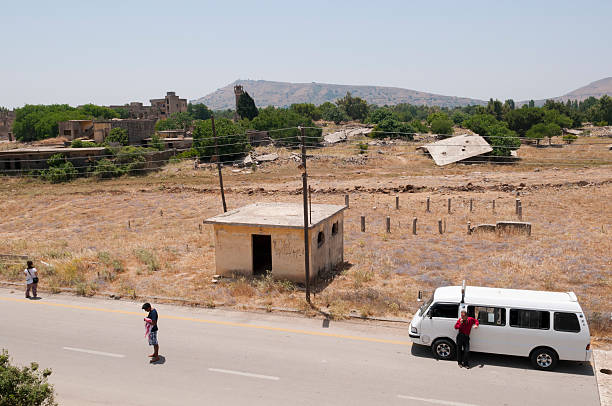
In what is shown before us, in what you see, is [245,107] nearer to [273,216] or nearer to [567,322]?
[273,216]

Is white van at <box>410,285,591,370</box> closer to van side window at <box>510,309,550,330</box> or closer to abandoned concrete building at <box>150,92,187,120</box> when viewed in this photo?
van side window at <box>510,309,550,330</box>

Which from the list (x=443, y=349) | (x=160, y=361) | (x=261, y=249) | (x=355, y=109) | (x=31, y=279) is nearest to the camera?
(x=443, y=349)

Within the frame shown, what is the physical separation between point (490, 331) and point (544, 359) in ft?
4.60

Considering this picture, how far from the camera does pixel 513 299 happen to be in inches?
505

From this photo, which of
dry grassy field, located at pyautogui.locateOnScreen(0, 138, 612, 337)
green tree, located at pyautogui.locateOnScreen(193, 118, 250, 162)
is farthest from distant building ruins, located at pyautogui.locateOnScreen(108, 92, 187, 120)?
dry grassy field, located at pyautogui.locateOnScreen(0, 138, 612, 337)

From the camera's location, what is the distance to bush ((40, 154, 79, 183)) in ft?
180

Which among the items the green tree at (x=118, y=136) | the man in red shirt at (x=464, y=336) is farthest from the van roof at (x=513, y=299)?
the green tree at (x=118, y=136)

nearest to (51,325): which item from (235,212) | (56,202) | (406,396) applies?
(235,212)

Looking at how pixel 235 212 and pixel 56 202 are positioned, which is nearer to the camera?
pixel 235 212

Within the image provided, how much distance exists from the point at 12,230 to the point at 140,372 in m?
27.8

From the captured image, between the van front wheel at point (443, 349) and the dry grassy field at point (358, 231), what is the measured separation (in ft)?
10.6

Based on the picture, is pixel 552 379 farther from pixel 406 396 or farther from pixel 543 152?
pixel 543 152

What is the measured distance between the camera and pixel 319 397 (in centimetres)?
1135

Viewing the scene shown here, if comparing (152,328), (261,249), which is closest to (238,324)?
(152,328)
